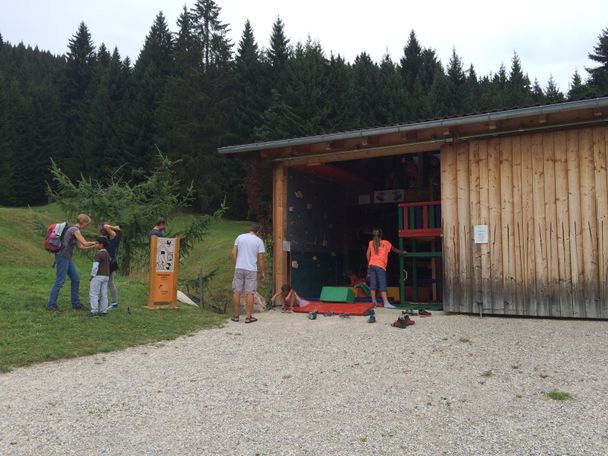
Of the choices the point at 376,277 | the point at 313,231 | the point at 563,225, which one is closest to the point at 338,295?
the point at 376,277

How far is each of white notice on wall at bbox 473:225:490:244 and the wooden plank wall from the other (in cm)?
8

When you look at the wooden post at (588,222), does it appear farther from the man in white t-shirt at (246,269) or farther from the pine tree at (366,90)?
the pine tree at (366,90)

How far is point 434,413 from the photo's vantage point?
432cm

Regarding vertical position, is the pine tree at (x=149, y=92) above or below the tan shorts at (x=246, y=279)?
above

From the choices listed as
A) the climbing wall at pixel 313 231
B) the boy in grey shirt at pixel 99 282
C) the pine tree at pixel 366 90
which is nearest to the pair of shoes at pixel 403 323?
the climbing wall at pixel 313 231

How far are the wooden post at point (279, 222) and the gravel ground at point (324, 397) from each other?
168 inches

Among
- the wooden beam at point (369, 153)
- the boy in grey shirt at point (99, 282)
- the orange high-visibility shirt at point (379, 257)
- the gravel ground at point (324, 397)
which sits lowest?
the gravel ground at point (324, 397)

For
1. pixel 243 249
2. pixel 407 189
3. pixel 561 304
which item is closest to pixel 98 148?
pixel 407 189

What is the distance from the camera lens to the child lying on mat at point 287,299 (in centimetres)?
1102

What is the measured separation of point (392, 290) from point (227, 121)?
31.1 metres

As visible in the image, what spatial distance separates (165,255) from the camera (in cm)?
1038

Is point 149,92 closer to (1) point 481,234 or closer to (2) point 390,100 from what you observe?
(2) point 390,100

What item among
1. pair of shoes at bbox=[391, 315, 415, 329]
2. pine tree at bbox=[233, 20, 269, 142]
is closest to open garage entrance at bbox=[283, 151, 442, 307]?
pair of shoes at bbox=[391, 315, 415, 329]

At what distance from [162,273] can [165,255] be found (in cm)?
39
